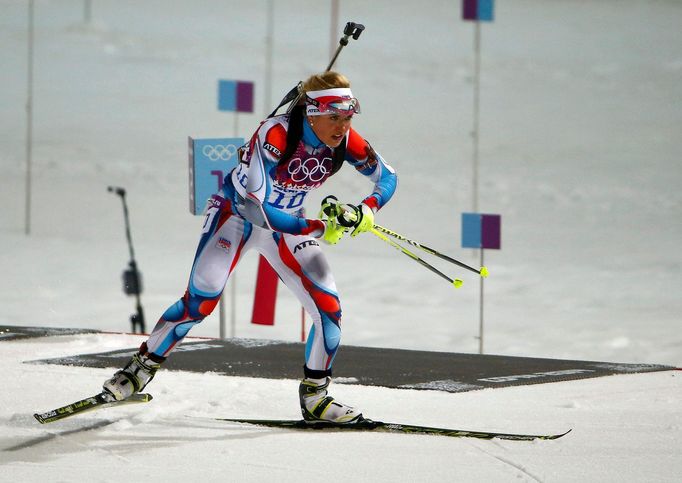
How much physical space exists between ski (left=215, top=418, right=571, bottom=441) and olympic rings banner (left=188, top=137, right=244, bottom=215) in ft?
8.57

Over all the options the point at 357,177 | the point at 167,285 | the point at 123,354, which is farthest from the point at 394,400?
the point at 357,177

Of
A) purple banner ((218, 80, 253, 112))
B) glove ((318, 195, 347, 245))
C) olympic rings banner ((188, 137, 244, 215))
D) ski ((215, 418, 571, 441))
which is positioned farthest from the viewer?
purple banner ((218, 80, 253, 112))

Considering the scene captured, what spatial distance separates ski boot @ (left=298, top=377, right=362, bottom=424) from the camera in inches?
188

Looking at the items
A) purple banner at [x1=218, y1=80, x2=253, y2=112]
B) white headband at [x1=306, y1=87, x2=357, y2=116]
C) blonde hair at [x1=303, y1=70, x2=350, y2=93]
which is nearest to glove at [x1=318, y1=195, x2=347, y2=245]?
white headband at [x1=306, y1=87, x2=357, y2=116]

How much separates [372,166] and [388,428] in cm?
109

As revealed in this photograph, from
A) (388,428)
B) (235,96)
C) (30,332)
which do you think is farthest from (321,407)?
(235,96)

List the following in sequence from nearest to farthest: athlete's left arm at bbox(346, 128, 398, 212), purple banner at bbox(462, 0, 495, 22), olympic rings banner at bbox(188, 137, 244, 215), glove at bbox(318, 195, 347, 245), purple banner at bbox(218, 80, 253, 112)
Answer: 1. glove at bbox(318, 195, 347, 245)
2. athlete's left arm at bbox(346, 128, 398, 212)
3. olympic rings banner at bbox(188, 137, 244, 215)
4. purple banner at bbox(218, 80, 253, 112)
5. purple banner at bbox(462, 0, 495, 22)

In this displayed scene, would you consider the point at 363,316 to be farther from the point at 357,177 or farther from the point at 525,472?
the point at 525,472

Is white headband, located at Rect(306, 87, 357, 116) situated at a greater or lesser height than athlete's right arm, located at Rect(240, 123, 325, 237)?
greater

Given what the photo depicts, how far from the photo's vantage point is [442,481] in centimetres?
397

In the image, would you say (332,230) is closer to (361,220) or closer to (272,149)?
(361,220)

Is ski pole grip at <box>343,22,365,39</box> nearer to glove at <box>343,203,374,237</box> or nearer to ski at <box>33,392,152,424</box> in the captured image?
glove at <box>343,203,374,237</box>

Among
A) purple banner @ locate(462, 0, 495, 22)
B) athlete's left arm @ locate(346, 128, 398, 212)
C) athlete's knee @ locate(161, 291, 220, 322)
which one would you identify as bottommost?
athlete's knee @ locate(161, 291, 220, 322)

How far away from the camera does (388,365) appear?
646 centimetres
